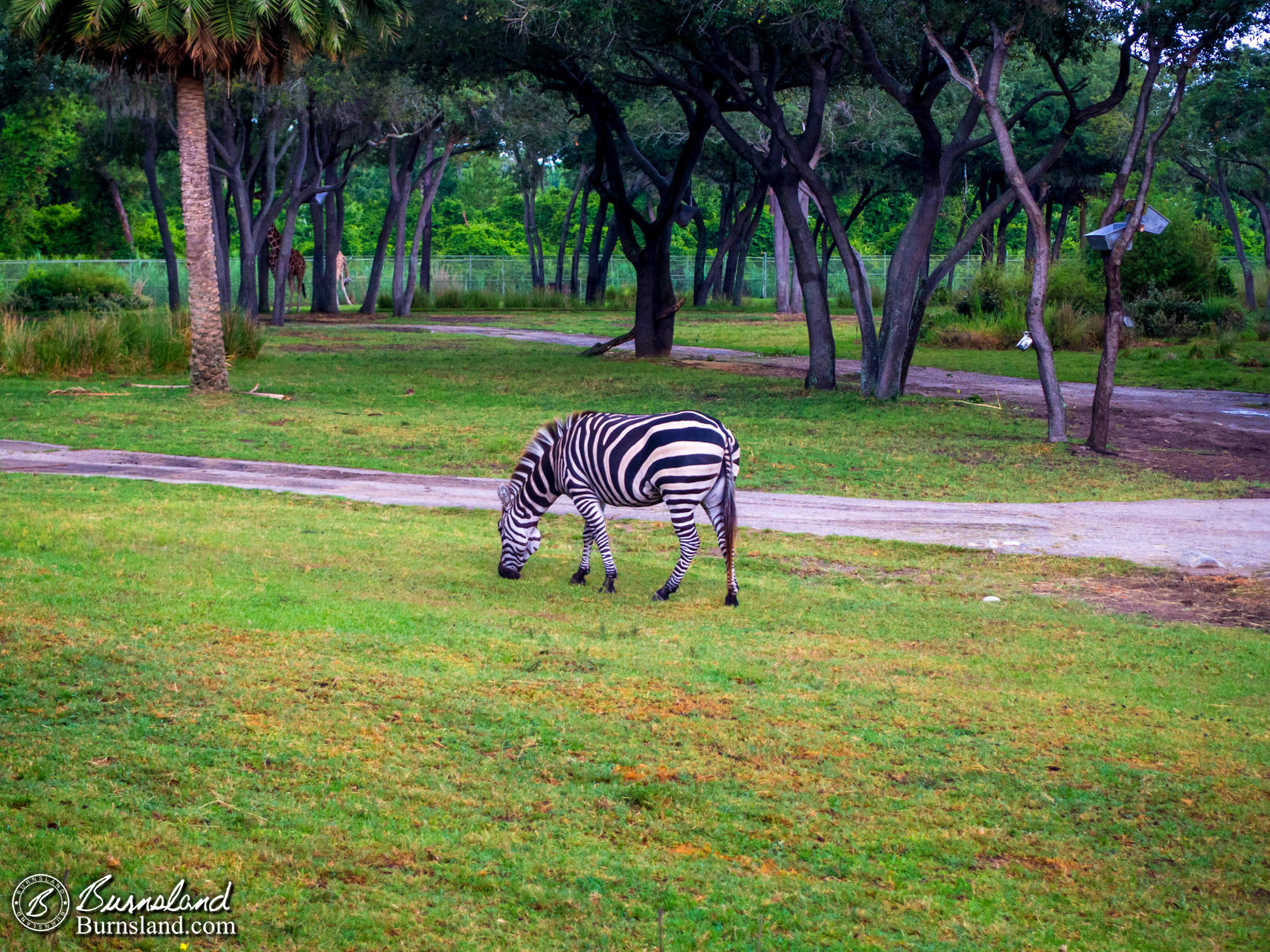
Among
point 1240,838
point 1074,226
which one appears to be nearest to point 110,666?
point 1240,838

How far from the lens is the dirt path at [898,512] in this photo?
12.9 m

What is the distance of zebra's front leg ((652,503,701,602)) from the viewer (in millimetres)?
10148

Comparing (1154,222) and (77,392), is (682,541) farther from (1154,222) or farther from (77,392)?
(1154,222)

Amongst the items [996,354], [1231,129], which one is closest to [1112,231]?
[996,354]

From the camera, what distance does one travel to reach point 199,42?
22.5 metres

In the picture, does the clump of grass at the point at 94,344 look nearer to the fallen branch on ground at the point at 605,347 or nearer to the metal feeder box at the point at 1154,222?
the fallen branch on ground at the point at 605,347

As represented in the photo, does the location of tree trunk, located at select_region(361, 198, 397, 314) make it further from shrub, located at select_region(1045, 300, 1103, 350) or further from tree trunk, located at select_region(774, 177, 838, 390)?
tree trunk, located at select_region(774, 177, 838, 390)

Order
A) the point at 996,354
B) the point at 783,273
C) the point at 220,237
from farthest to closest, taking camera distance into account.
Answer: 1. the point at 783,273
2. the point at 220,237
3. the point at 996,354

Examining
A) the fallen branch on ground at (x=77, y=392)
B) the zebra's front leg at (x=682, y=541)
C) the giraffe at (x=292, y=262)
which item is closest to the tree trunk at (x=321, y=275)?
the giraffe at (x=292, y=262)

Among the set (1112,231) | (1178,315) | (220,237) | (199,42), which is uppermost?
(199,42)

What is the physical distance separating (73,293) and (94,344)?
52.4ft

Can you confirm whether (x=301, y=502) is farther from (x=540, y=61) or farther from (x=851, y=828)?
(x=540, y=61)

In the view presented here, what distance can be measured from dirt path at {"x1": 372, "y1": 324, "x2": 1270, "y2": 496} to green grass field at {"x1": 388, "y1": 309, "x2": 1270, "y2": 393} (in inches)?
42.6

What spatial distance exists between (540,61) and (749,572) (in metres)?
20.1
